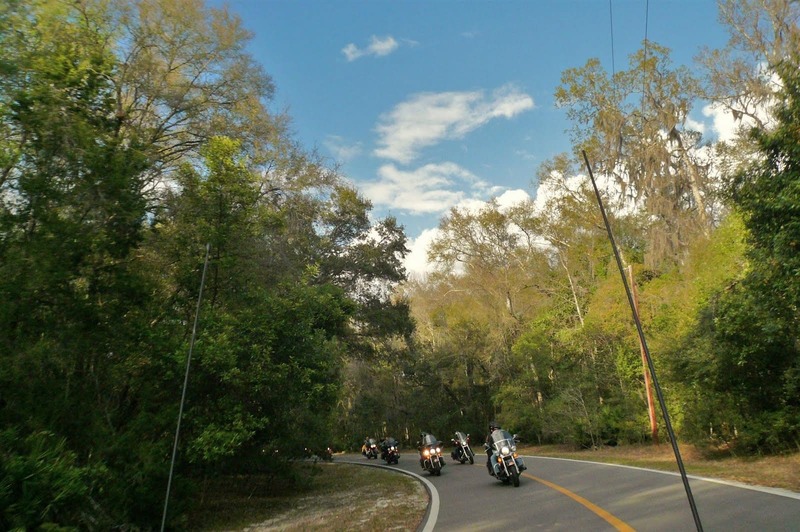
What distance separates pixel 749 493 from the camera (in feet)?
27.3

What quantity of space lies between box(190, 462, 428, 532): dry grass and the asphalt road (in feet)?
2.91

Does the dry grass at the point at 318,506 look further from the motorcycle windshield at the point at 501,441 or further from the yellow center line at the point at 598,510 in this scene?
the yellow center line at the point at 598,510

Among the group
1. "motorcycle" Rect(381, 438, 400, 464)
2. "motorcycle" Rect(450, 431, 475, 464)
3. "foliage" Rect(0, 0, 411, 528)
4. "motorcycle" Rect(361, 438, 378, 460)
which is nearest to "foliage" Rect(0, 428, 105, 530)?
"foliage" Rect(0, 0, 411, 528)

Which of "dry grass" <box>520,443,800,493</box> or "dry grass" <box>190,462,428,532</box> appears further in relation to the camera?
"dry grass" <box>190,462,428,532</box>

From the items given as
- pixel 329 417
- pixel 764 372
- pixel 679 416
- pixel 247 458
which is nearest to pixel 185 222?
pixel 247 458

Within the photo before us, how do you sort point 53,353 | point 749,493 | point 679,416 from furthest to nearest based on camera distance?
1. point 679,416
2. point 53,353
3. point 749,493

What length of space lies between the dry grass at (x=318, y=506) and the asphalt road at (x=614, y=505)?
887mm

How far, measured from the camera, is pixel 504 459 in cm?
1259

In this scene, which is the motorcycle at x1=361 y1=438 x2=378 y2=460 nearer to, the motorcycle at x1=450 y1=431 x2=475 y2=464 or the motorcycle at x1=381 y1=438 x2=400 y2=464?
the motorcycle at x1=381 y1=438 x2=400 y2=464

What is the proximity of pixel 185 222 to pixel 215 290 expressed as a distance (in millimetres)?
1787

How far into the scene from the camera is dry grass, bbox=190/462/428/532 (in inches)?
403

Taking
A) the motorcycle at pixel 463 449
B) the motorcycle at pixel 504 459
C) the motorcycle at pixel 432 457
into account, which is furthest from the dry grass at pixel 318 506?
the motorcycle at pixel 463 449

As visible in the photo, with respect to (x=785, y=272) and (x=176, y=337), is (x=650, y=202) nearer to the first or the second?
(x=785, y=272)

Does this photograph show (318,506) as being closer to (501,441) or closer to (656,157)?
(501,441)
